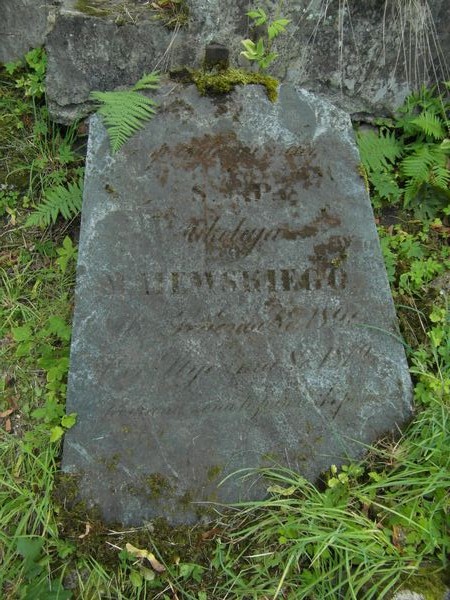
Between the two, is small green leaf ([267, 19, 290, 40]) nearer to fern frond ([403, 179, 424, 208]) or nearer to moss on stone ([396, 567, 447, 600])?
fern frond ([403, 179, 424, 208])

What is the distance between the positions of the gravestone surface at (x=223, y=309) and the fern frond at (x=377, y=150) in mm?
607

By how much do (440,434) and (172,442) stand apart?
3.77 ft

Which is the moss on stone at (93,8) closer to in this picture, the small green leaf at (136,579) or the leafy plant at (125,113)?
the leafy plant at (125,113)

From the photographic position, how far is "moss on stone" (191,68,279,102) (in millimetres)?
2555

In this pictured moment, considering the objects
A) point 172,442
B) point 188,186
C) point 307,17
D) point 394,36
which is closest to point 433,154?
point 394,36

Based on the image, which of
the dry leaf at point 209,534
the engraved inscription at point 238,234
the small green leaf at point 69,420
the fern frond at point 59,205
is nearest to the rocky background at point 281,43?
the fern frond at point 59,205

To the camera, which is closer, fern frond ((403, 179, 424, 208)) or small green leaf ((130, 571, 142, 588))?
small green leaf ((130, 571, 142, 588))

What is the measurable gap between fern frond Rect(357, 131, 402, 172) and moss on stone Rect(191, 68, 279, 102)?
85 cm

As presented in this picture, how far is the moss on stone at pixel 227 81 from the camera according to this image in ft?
8.38

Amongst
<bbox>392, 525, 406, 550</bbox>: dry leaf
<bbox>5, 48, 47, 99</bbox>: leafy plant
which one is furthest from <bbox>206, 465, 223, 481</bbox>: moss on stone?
<bbox>5, 48, 47, 99</bbox>: leafy plant

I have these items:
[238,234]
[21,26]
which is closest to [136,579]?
[238,234]

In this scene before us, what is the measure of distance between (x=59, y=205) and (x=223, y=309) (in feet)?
4.16

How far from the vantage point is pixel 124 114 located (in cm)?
247

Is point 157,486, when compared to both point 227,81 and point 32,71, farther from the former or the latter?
point 32,71
